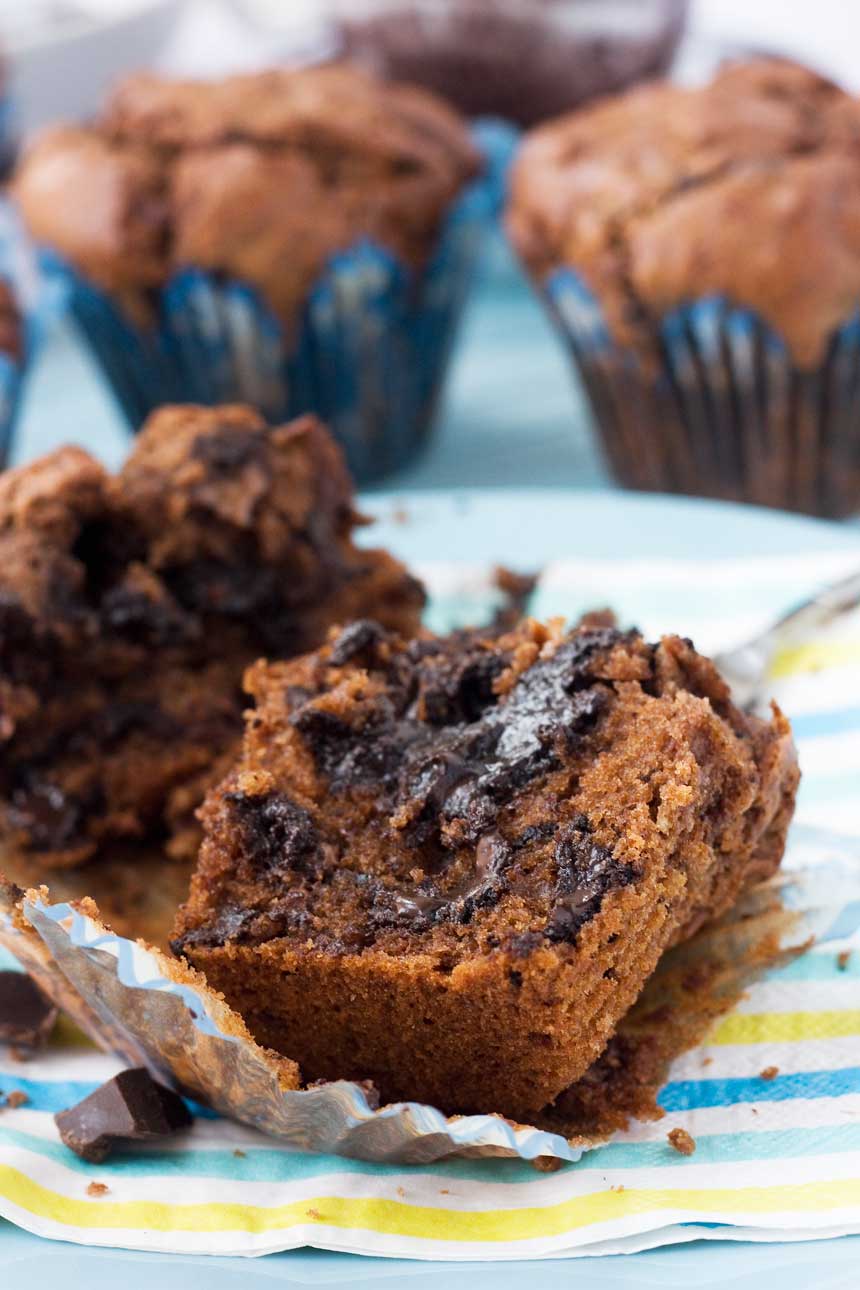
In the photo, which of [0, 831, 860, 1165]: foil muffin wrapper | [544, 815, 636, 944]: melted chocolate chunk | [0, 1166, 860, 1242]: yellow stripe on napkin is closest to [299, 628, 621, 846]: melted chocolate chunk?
[544, 815, 636, 944]: melted chocolate chunk

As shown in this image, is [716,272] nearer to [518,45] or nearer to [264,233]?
[264,233]

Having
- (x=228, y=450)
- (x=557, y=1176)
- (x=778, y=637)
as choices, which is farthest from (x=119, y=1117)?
(x=778, y=637)

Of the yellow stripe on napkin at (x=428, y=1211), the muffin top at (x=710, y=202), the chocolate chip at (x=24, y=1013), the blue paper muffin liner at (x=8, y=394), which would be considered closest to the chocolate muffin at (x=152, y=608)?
the chocolate chip at (x=24, y=1013)

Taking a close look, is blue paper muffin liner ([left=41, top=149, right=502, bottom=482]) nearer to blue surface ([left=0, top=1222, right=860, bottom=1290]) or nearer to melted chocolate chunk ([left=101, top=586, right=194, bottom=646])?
melted chocolate chunk ([left=101, top=586, right=194, bottom=646])

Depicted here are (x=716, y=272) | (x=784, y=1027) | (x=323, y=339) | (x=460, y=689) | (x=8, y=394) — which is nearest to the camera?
(x=784, y=1027)

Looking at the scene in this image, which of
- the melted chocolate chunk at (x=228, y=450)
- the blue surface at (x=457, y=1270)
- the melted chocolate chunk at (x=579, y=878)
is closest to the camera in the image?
the blue surface at (x=457, y=1270)

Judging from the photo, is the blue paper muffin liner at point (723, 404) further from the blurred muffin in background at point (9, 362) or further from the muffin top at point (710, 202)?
the blurred muffin in background at point (9, 362)
